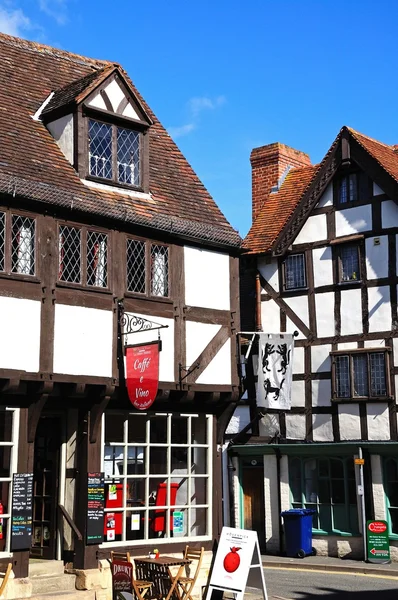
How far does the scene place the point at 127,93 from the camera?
15.9 m

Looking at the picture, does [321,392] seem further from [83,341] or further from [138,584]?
[138,584]

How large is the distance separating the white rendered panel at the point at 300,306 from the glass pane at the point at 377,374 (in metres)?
2.28

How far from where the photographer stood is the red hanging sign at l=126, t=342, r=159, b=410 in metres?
13.9

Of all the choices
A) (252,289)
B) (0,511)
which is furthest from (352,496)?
(0,511)

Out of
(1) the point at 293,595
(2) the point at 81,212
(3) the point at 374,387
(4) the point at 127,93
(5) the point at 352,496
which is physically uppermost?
(4) the point at 127,93

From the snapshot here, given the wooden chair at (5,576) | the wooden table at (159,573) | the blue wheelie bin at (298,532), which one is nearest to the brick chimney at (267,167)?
the blue wheelie bin at (298,532)

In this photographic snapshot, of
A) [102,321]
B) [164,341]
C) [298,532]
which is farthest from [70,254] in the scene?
[298,532]

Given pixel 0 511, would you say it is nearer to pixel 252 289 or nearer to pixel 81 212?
pixel 81 212

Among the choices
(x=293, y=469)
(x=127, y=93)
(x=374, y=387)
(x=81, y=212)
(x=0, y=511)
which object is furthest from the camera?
(x=293, y=469)

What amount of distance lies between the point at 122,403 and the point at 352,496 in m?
9.06

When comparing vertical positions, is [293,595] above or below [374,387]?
below

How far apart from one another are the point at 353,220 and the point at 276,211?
329cm

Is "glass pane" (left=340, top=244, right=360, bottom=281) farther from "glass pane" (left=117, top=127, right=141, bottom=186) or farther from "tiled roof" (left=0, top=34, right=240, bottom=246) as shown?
"glass pane" (left=117, top=127, right=141, bottom=186)

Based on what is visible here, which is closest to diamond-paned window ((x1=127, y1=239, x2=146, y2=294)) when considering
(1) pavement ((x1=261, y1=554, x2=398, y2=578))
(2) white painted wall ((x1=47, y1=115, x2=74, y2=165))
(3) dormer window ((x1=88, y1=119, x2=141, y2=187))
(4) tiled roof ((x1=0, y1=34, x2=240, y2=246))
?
(4) tiled roof ((x1=0, y1=34, x2=240, y2=246))
